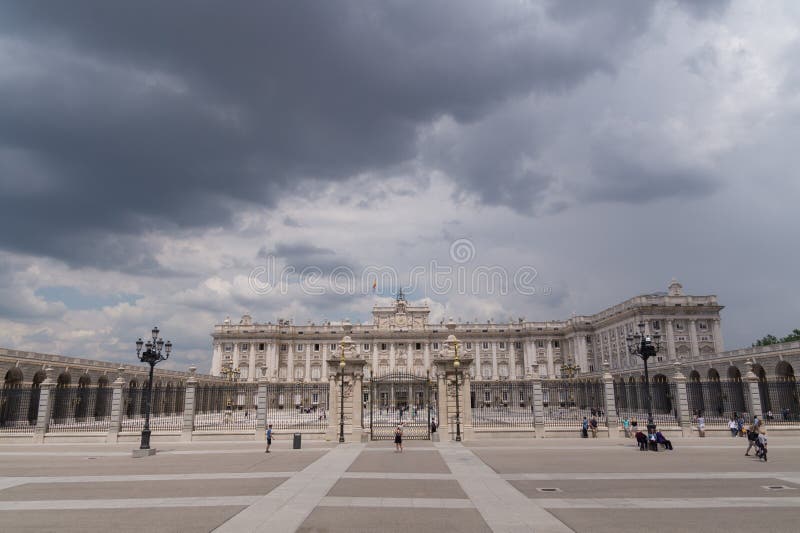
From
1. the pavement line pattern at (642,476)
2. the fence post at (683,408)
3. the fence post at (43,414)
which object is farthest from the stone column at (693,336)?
the fence post at (43,414)

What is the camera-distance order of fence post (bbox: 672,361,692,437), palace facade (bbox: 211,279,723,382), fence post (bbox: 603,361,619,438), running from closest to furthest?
fence post (bbox: 603,361,619,438) < fence post (bbox: 672,361,692,437) < palace facade (bbox: 211,279,723,382)

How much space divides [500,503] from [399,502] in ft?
8.16

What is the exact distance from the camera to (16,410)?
38.4m

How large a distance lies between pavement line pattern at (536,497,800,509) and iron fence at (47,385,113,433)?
26.9 m

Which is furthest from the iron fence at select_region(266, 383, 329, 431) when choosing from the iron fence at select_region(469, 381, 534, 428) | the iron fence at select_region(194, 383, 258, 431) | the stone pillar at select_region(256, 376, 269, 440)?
the iron fence at select_region(469, 381, 534, 428)

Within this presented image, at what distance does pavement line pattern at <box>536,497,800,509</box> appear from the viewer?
40.0 feet

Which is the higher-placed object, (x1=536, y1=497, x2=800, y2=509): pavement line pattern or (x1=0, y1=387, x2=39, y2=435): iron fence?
(x1=0, y1=387, x2=39, y2=435): iron fence

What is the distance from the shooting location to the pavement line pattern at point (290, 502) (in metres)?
10.5

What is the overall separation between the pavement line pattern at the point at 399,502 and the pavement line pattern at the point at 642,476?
3.90 meters

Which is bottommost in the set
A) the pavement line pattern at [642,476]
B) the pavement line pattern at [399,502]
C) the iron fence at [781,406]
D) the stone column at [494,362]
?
the pavement line pattern at [642,476]

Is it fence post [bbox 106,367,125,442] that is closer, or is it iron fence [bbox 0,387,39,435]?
fence post [bbox 106,367,125,442]

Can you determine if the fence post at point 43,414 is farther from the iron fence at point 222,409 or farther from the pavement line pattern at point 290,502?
the pavement line pattern at point 290,502

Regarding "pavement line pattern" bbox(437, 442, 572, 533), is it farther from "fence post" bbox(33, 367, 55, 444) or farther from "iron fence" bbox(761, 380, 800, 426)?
"iron fence" bbox(761, 380, 800, 426)

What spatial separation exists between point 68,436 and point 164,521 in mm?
23588
